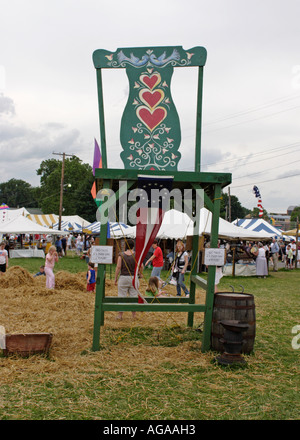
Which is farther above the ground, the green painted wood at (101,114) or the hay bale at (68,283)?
the green painted wood at (101,114)

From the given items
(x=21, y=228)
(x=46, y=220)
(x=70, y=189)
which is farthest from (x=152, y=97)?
(x=70, y=189)

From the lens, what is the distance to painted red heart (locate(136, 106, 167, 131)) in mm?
6941

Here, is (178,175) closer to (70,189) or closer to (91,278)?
(91,278)

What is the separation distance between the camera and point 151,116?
274 inches

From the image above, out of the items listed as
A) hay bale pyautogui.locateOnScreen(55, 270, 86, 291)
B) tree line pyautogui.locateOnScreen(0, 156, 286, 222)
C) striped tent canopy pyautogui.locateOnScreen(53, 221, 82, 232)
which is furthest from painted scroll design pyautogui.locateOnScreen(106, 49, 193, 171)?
tree line pyautogui.locateOnScreen(0, 156, 286, 222)

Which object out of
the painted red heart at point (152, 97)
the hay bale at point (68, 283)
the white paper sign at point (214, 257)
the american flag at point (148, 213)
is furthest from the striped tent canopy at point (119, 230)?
the white paper sign at point (214, 257)

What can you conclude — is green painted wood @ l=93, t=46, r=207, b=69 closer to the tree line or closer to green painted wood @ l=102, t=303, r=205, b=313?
green painted wood @ l=102, t=303, r=205, b=313

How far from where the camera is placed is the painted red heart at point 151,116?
6941 millimetres

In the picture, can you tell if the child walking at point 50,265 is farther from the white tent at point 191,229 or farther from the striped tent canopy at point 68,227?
the striped tent canopy at point 68,227

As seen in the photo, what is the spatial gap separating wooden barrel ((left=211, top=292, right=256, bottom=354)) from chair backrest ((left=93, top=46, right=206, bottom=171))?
7.56 ft

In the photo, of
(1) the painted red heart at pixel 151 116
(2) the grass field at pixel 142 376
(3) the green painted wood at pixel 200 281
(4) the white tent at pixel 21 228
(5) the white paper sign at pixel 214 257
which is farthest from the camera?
(4) the white tent at pixel 21 228
